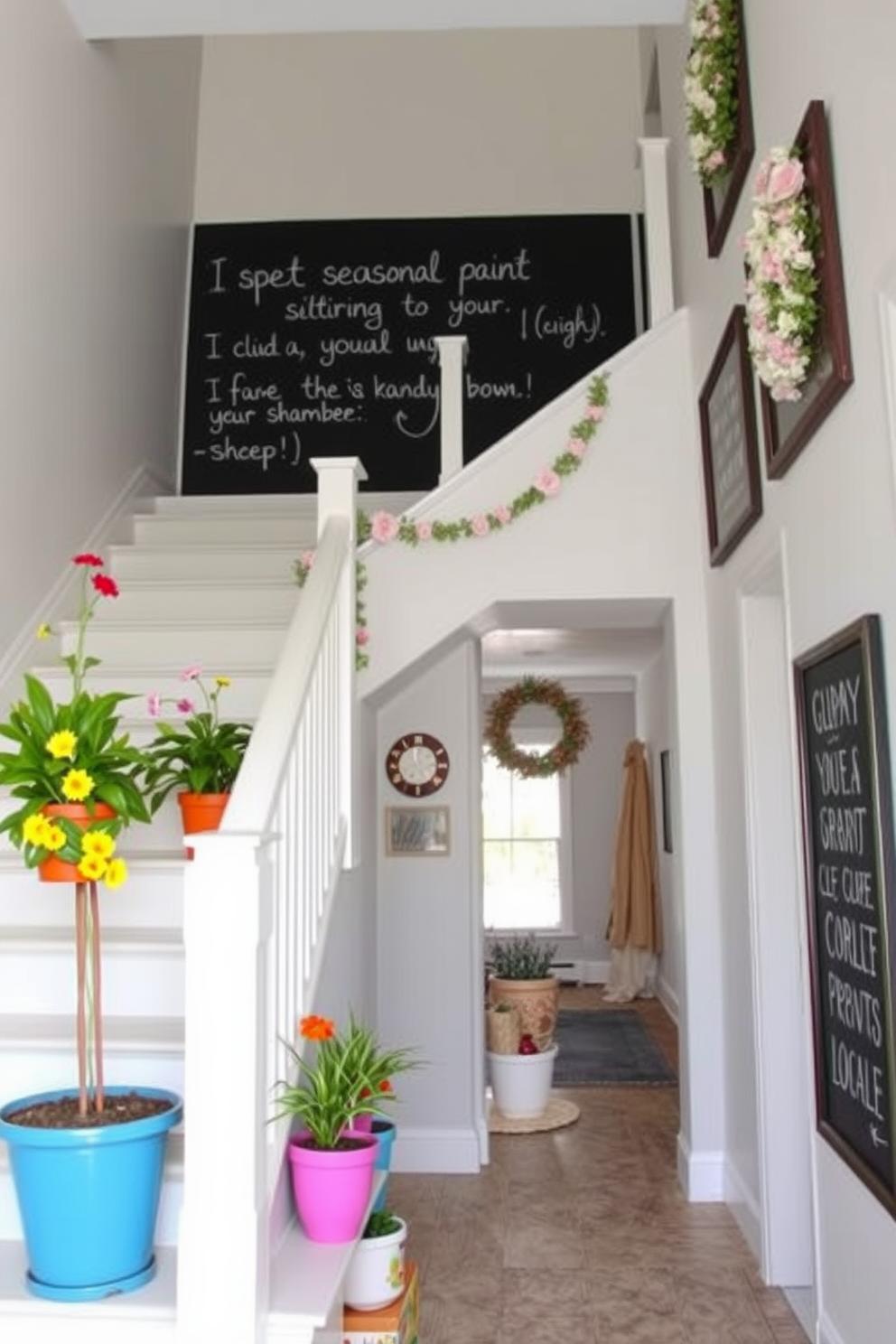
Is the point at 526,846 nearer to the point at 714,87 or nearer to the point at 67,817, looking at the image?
the point at 714,87

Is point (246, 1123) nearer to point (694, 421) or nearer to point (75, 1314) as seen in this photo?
point (75, 1314)

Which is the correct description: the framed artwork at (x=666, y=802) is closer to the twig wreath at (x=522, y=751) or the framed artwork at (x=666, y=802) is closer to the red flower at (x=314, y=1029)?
the twig wreath at (x=522, y=751)

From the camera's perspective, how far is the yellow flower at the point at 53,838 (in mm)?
2242

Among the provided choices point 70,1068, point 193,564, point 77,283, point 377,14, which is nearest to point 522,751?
point 193,564

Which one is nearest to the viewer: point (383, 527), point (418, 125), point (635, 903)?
point (383, 527)

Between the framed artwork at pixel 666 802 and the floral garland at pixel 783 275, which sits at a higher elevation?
the floral garland at pixel 783 275

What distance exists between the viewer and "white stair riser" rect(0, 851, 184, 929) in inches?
119

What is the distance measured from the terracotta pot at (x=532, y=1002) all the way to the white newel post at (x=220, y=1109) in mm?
3398

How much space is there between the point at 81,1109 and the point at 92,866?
1.50ft

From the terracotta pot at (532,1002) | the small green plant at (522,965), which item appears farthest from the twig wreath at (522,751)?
the terracotta pot at (532,1002)

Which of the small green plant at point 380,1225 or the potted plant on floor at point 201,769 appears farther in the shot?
the potted plant on floor at point 201,769

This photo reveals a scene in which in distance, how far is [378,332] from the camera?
6090 mm

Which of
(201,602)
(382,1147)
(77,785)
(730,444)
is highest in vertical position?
(730,444)

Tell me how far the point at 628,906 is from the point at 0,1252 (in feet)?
23.1
